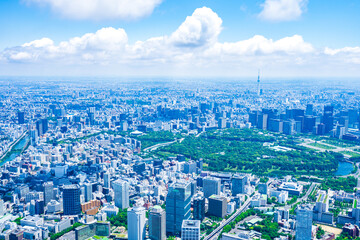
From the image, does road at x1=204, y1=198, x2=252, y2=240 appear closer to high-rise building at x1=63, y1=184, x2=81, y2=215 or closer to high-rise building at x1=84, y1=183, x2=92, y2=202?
high-rise building at x1=63, y1=184, x2=81, y2=215

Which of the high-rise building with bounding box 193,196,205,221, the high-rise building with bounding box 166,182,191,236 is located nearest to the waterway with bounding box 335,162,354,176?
the high-rise building with bounding box 193,196,205,221

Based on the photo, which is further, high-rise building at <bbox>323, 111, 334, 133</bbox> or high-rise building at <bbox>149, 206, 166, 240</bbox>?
high-rise building at <bbox>323, 111, 334, 133</bbox>

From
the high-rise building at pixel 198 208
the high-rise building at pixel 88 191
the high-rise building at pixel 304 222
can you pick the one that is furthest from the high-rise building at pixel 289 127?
→ the high-rise building at pixel 88 191

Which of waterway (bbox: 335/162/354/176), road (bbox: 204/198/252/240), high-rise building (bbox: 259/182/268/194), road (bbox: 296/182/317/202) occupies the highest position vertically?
high-rise building (bbox: 259/182/268/194)

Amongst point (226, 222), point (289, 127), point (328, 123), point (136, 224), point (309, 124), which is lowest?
point (226, 222)

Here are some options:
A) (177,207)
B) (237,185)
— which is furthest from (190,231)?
(237,185)

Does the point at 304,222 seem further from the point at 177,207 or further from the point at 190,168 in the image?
the point at 190,168

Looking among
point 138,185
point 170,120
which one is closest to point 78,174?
point 138,185
